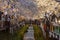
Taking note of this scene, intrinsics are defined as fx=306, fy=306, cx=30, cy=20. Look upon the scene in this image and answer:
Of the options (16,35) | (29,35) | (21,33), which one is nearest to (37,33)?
(29,35)

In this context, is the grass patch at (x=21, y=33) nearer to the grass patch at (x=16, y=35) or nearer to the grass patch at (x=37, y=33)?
the grass patch at (x=16, y=35)

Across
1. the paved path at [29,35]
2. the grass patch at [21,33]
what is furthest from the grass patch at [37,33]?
the grass patch at [21,33]

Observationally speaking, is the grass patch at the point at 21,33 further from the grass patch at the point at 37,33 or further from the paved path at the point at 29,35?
the grass patch at the point at 37,33

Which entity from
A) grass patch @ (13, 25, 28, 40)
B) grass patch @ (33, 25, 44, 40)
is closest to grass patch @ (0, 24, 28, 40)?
grass patch @ (13, 25, 28, 40)

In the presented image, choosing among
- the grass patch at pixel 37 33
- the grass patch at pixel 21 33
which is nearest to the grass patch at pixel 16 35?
the grass patch at pixel 21 33

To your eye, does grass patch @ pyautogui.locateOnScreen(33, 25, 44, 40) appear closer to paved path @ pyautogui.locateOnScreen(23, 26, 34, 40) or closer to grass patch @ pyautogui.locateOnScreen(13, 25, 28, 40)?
paved path @ pyautogui.locateOnScreen(23, 26, 34, 40)

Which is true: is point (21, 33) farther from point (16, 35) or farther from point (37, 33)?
point (37, 33)

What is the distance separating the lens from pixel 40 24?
7.36m

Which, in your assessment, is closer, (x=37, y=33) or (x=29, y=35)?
(x=37, y=33)

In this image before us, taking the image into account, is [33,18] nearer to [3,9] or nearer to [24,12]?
[24,12]

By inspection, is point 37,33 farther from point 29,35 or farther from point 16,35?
point 16,35

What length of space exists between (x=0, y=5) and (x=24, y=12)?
596 mm

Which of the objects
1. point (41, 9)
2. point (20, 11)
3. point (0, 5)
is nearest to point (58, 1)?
point (41, 9)

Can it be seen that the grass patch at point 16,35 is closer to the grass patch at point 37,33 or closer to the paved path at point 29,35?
the paved path at point 29,35
